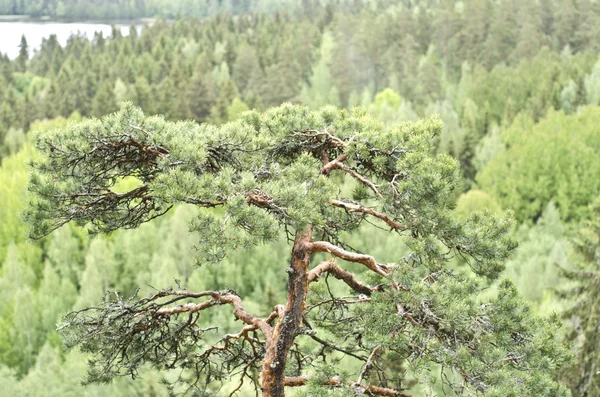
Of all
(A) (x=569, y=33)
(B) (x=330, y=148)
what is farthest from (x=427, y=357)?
(A) (x=569, y=33)

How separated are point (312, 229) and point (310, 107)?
159ft

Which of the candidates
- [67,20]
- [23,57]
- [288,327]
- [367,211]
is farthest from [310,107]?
[288,327]

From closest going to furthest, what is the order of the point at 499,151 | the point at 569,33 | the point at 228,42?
the point at 499,151
the point at 569,33
the point at 228,42

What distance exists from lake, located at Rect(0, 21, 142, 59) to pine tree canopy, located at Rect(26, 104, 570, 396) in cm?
5848

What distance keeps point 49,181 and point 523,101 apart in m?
62.1

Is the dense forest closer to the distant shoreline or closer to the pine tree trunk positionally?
the distant shoreline

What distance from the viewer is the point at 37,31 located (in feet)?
254

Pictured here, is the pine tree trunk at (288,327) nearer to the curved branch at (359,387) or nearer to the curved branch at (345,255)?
the curved branch at (345,255)

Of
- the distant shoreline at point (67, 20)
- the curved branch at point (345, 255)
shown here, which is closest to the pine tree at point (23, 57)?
the distant shoreline at point (67, 20)

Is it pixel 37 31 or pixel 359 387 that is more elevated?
pixel 37 31

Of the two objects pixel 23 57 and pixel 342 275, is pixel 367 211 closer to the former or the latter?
pixel 342 275

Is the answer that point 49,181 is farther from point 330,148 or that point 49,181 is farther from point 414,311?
point 414,311

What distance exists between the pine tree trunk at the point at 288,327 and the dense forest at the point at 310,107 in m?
2.56

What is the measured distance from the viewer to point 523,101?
65812 millimetres
